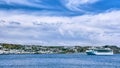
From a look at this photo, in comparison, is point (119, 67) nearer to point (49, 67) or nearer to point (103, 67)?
point (103, 67)

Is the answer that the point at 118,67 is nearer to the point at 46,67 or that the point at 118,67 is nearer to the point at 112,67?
the point at 112,67

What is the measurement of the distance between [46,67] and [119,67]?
23.4 m

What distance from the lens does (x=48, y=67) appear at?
371ft

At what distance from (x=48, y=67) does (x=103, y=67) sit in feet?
57.4

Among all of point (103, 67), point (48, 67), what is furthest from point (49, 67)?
point (103, 67)

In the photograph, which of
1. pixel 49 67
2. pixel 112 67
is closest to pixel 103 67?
pixel 112 67

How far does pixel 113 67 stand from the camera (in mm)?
114688

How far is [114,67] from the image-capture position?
4528 inches

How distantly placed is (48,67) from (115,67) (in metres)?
21.6

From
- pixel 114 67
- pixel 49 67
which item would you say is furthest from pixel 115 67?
pixel 49 67

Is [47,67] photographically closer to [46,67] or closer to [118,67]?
[46,67]

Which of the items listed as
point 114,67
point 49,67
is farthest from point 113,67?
point 49,67

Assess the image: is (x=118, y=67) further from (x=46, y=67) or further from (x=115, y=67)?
(x=46, y=67)

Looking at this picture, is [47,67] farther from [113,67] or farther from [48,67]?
[113,67]
